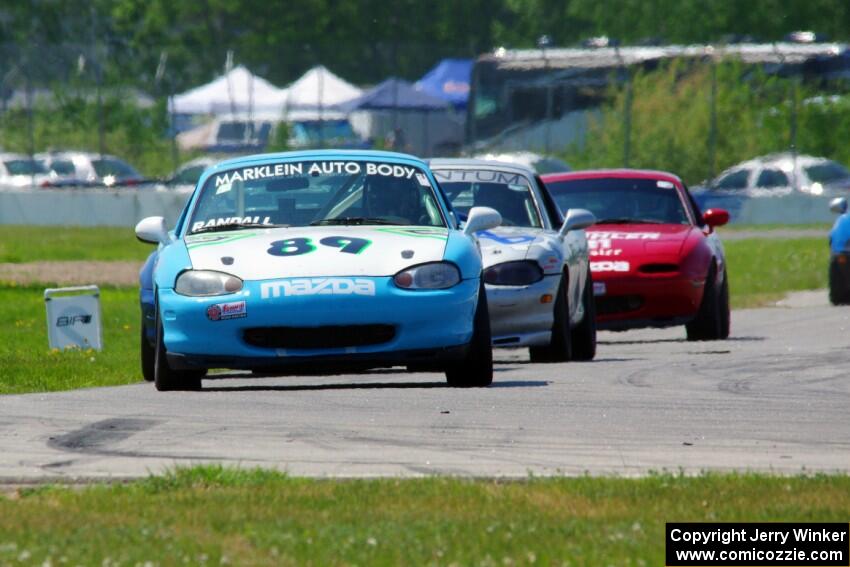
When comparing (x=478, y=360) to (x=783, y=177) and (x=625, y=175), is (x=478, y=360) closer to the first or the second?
(x=625, y=175)

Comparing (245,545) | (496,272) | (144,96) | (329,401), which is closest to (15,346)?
(496,272)

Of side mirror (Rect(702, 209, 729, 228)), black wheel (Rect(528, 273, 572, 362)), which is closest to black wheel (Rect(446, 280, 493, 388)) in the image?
black wheel (Rect(528, 273, 572, 362))

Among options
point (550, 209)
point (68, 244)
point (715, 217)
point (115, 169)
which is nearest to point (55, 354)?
point (550, 209)

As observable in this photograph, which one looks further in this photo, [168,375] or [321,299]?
[168,375]

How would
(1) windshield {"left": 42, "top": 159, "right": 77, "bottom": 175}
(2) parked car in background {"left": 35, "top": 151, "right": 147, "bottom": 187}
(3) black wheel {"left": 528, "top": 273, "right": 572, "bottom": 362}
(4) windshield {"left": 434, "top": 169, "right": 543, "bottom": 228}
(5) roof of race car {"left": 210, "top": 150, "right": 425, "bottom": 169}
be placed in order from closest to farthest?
1. (5) roof of race car {"left": 210, "top": 150, "right": 425, "bottom": 169}
2. (3) black wheel {"left": 528, "top": 273, "right": 572, "bottom": 362}
3. (4) windshield {"left": 434, "top": 169, "right": 543, "bottom": 228}
4. (2) parked car in background {"left": 35, "top": 151, "right": 147, "bottom": 187}
5. (1) windshield {"left": 42, "top": 159, "right": 77, "bottom": 175}

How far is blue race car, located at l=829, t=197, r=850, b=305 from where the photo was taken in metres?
21.2

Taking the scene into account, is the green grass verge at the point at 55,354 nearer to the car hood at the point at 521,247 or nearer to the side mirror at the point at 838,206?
the car hood at the point at 521,247

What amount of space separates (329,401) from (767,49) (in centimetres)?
3425

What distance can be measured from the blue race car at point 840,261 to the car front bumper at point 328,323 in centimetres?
1136

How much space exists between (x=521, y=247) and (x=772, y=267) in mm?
16819

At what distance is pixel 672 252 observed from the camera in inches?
640

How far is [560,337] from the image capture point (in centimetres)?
1350

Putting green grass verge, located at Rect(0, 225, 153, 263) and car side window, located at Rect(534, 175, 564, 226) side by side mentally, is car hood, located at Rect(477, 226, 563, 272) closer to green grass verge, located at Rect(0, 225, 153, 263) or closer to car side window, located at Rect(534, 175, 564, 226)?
car side window, located at Rect(534, 175, 564, 226)

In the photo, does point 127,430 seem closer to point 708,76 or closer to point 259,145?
point 708,76
